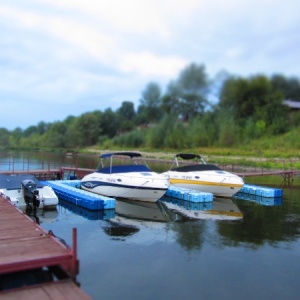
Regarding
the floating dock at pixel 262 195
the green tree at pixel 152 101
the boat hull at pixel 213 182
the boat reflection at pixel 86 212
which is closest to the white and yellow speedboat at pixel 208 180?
the boat hull at pixel 213 182

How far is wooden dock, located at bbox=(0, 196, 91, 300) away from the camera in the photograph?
6094 millimetres

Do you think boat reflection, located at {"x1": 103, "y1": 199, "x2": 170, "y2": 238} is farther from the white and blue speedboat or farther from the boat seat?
the boat seat

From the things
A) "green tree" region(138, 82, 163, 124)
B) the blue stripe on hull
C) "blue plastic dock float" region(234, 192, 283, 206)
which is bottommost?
"blue plastic dock float" region(234, 192, 283, 206)

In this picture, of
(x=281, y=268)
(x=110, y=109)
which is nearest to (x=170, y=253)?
(x=281, y=268)

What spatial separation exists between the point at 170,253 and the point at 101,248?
1.80 metres

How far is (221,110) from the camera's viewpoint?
53.2 meters

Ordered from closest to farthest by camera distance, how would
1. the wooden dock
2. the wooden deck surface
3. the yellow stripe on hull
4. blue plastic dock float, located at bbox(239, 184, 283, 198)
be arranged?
the wooden dock < the wooden deck surface < the yellow stripe on hull < blue plastic dock float, located at bbox(239, 184, 283, 198)

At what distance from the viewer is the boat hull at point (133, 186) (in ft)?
49.7

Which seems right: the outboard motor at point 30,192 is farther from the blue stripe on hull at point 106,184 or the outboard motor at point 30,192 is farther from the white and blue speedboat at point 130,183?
the white and blue speedboat at point 130,183

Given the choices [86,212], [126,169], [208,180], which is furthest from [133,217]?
[208,180]

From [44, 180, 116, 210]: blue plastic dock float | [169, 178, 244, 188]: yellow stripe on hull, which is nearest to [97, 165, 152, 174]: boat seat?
[44, 180, 116, 210]: blue plastic dock float

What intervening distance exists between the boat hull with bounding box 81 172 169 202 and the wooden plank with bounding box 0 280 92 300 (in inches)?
349

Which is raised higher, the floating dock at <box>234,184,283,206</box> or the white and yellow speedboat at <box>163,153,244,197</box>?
the white and yellow speedboat at <box>163,153,244,197</box>

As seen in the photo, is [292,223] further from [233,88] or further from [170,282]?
[233,88]
